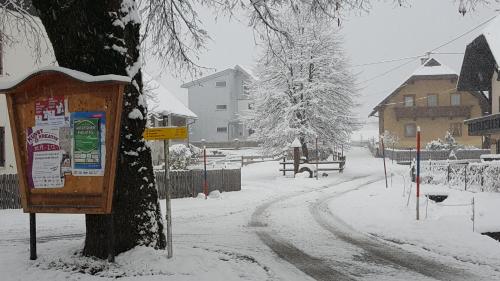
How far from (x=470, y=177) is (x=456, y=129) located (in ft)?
109

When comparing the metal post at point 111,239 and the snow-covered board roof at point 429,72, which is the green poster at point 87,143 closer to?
the metal post at point 111,239

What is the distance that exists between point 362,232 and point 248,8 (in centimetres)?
544

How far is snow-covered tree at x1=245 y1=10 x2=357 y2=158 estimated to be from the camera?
3042 cm

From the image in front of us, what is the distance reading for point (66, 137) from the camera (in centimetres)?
619

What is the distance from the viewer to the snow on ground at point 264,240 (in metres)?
6.10

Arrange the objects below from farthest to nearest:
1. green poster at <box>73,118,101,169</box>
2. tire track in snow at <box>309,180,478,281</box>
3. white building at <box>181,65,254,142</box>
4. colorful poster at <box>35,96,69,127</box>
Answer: white building at <box>181,65,254,142</box> < tire track in snow at <box>309,180,478,281</box> < colorful poster at <box>35,96,69,127</box> < green poster at <box>73,118,101,169</box>

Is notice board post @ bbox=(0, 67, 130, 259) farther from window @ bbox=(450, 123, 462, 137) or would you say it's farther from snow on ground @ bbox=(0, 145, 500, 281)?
window @ bbox=(450, 123, 462, 137)

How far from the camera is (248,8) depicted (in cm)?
991

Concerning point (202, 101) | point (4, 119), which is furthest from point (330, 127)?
point (202, 101)

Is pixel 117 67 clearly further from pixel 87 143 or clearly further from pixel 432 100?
pixel 432 100

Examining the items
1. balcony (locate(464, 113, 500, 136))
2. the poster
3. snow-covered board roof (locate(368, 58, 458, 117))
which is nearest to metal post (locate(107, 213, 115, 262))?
the poster

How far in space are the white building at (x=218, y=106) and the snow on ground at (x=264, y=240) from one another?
42680 millimetres

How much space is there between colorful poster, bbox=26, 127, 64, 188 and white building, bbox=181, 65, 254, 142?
53.9 meters

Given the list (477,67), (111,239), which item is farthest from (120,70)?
(477,67)
